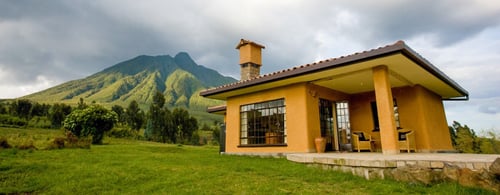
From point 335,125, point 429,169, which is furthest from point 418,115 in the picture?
point 429,169

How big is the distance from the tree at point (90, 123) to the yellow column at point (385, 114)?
15086 millimetres

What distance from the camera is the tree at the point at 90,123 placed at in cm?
1505

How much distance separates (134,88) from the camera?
119500 mm

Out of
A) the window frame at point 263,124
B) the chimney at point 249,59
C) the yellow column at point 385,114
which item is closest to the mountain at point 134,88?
the chimney at point 249,59

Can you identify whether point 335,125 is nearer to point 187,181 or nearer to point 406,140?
point 406,140

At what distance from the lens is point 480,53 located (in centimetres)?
1059

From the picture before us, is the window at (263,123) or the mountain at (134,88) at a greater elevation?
the mountain at (134,88)

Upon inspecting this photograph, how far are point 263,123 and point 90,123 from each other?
1135 cm

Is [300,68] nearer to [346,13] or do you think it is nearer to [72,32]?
[346,13]

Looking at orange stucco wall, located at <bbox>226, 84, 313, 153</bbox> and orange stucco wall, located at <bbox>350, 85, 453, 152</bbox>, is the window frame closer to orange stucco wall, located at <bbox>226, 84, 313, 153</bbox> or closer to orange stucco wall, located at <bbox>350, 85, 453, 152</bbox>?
orange stucco wall, located at <bbox>226, 84, 313, 153</bbox>

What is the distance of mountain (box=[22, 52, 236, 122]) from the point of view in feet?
334

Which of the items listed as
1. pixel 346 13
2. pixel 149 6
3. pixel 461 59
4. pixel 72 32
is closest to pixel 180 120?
pixel 72 32

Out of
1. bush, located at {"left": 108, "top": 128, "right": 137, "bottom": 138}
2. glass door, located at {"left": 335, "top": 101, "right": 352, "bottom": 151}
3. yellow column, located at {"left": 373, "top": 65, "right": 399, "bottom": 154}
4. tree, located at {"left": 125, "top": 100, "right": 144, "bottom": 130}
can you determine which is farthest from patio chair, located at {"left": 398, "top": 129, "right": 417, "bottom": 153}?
tree, located at {"left": 125, "top": 100, "right": 144, "bottom": 130}

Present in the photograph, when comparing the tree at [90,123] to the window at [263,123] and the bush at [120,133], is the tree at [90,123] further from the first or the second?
the window at [263,123]
